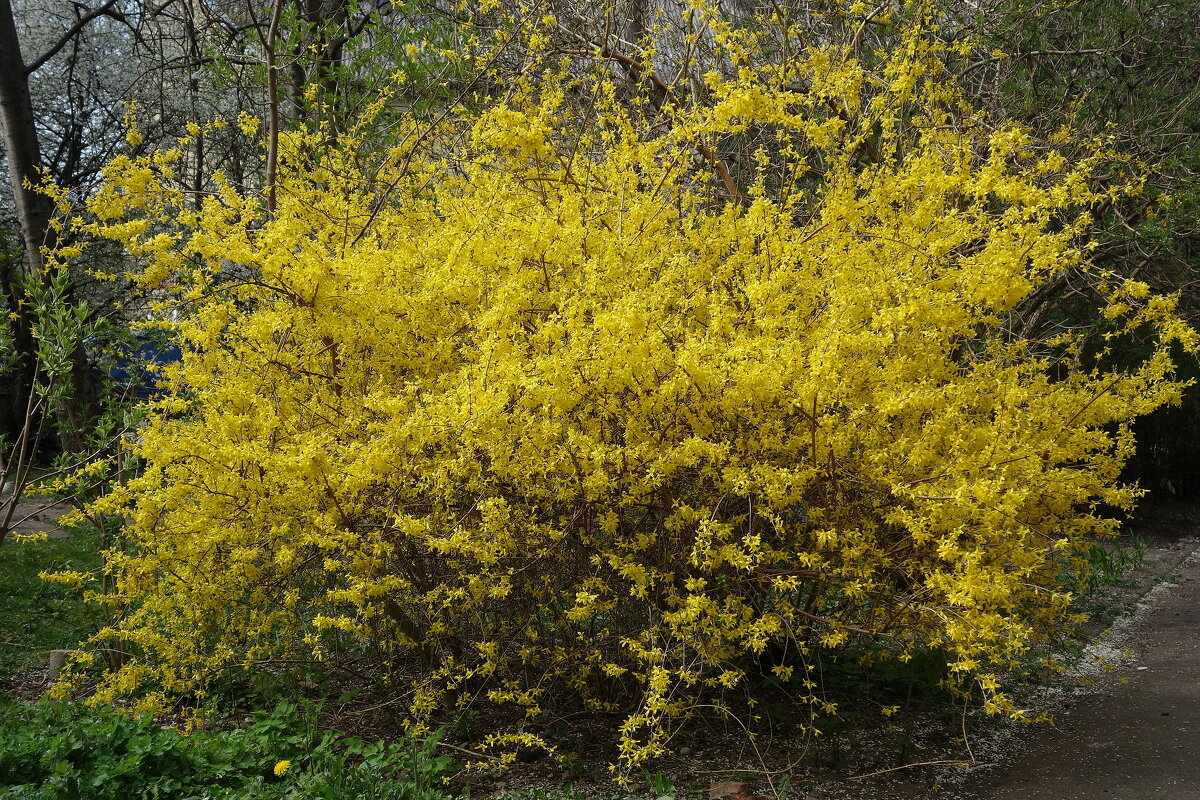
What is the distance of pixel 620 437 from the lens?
3.31m

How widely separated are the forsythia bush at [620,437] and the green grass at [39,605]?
132 cm

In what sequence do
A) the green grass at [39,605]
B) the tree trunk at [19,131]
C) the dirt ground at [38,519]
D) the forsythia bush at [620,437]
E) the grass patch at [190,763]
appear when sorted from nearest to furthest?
the grass patch at [190,763], the forsythia bush at [620,437], the green grass at [39,605], the tree trunk at [19,131], the dirt ground at [38,519]

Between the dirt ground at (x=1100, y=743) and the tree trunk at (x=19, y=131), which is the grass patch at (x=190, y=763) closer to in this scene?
the dirt ground at (x=1100, y=743)

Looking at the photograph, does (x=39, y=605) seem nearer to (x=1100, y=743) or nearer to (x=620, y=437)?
(x=620, y=437)

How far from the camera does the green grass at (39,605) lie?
4.77 metres

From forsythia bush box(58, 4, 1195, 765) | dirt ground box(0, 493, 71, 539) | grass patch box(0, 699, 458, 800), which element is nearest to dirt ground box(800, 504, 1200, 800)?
forsythia bush box(58, 4, 1195, 765)

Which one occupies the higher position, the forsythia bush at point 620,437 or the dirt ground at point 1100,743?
the forsythia bush at point 620,437

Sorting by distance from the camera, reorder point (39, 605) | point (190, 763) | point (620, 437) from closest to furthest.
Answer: point (190, 763) → point (620, 437) → point (39, 605)

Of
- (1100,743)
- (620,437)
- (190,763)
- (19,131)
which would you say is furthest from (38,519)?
(1100,743)

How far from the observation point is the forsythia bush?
3.03 metres

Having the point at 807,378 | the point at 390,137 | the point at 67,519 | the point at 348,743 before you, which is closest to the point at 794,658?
the point at 807,378

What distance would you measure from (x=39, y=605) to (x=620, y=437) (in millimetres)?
4259

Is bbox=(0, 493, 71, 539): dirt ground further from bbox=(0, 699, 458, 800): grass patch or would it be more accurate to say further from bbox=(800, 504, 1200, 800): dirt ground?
bbox=(800, 504, 1200, 800): dirt ground

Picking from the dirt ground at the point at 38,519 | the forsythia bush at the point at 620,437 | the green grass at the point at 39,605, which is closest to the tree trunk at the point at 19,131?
the green grass at the point at 39,605
